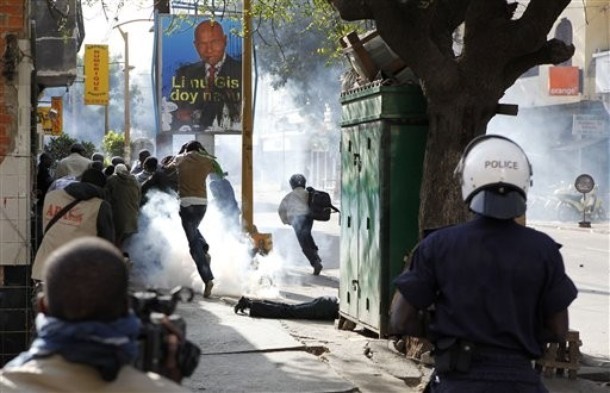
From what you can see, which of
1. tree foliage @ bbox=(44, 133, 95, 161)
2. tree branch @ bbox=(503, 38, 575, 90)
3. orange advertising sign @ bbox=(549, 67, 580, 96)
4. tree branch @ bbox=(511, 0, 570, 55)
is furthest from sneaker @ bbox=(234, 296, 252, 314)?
orange advertising sign @ bbox=(549, 67, 580, 96)

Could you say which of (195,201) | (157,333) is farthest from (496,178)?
(195,201)

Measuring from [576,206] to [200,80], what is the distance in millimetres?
18714

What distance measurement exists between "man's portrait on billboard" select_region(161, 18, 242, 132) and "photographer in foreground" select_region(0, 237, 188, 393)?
1782 centimetres

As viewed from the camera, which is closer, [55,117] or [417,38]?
[417,38]

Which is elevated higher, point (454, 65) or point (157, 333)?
point (454, 65)

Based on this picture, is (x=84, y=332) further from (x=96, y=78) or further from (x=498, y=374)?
(x=96, y=78)

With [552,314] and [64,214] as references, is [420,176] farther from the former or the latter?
[552,314]

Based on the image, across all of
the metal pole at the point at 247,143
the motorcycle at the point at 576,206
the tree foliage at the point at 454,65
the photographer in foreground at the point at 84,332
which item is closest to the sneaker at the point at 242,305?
the tree foliage at the point at 454,65

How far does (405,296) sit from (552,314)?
0.56 m

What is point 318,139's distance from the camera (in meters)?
65.5

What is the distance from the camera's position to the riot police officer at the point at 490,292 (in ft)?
13.2

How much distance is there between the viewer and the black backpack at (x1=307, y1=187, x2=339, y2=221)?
17.5 meters

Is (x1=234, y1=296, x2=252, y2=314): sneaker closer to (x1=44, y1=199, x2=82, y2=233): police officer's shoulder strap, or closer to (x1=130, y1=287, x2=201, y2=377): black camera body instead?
(x1=44, y1=199, x2=82, y2=233): police officer's shoulder strap

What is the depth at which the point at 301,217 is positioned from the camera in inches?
685
